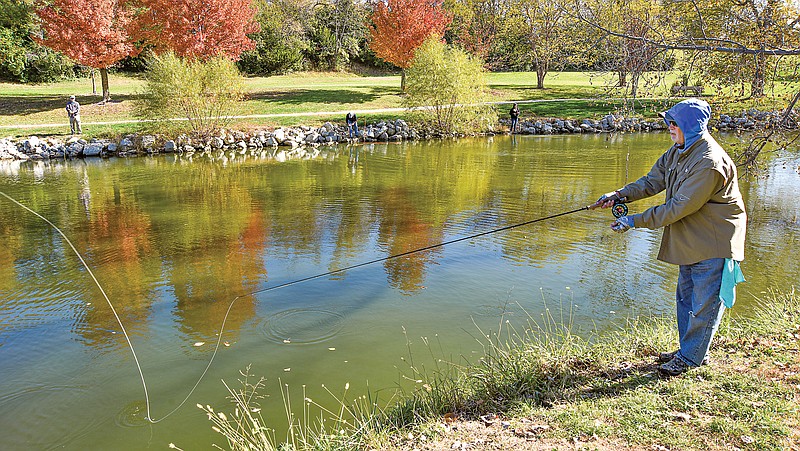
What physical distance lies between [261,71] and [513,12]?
63.0 feet

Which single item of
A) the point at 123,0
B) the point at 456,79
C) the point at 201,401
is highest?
the point at 123,0

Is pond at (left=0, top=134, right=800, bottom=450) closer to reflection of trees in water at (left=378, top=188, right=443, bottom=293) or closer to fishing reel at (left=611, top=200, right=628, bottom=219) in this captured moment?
reflection of trees in water at (left=378, top=188, right=443, bottom=293)

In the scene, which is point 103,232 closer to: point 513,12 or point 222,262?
point 222,262

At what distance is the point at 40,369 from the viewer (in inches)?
239

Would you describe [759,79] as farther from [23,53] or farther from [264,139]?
[23,53]

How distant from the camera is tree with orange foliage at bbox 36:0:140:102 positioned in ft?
86.8

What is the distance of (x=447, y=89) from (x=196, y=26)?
13.0m

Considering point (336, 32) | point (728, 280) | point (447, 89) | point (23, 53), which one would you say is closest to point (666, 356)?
point (728, 280)

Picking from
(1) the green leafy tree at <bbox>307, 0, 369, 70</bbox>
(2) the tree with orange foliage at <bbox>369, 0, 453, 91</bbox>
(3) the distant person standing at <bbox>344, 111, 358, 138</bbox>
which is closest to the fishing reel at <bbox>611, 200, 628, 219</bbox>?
(3) the distant person standing at <bbox>344, 111, 358, 138</bbox>

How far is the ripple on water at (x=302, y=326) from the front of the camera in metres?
6.57

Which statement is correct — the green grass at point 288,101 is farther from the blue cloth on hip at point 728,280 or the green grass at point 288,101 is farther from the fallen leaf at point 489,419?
the fallen leaf at point 489,419

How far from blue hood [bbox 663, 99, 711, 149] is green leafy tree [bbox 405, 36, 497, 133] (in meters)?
22.0

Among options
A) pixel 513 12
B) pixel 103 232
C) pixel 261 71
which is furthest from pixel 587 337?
pixel 261 71

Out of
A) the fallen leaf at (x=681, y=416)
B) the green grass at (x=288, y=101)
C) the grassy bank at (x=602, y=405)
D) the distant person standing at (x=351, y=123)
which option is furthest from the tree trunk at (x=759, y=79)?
the distant person standing at (x=351, y=123)
